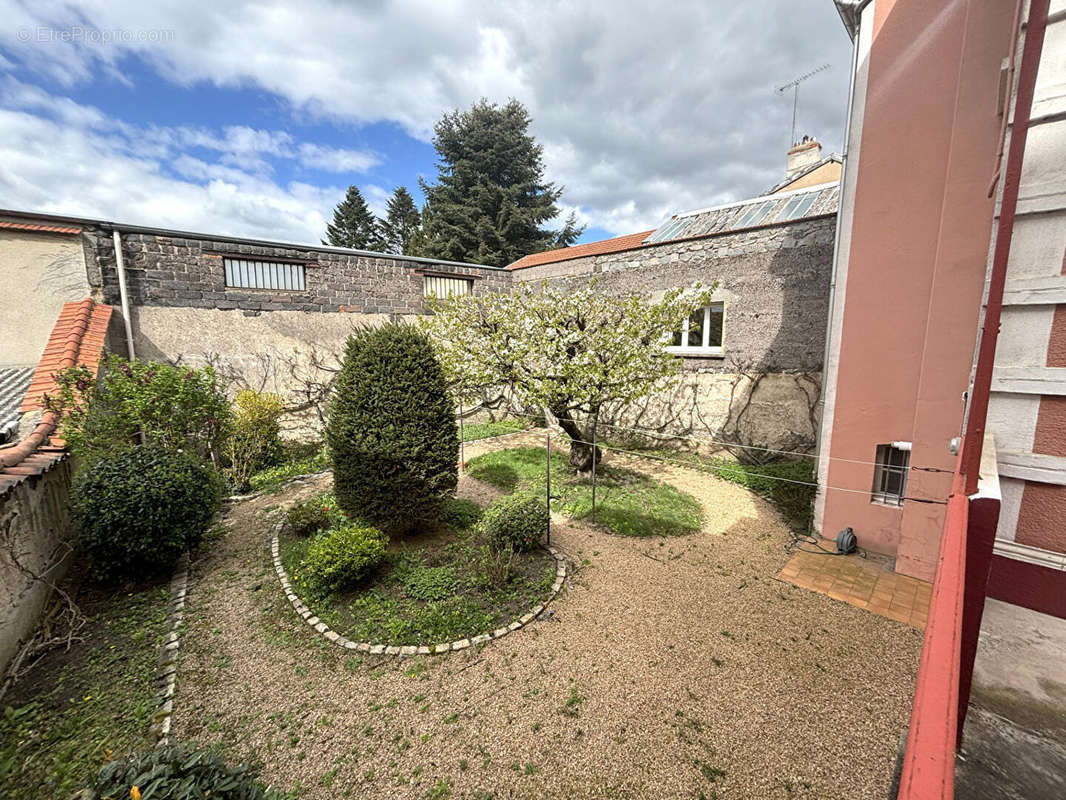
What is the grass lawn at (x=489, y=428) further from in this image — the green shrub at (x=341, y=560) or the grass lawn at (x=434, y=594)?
the green shrub at (x=341, y=560)

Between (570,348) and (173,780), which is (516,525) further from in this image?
(173,780)

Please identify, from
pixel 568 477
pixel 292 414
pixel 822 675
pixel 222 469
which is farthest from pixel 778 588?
pixel 292 414

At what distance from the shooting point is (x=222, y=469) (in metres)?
7.52

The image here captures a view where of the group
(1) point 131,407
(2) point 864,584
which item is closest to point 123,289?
(1) point 131,407

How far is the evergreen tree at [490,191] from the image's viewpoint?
21688mm

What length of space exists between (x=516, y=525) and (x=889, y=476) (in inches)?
188

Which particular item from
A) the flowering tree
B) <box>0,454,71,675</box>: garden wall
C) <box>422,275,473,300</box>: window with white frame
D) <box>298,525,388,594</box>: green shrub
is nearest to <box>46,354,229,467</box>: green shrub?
<box>0,454,71,675</box>: garden wall

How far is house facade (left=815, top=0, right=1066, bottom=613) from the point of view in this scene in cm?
262

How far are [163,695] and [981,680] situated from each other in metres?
5.71

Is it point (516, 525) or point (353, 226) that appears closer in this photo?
point (516, 525)

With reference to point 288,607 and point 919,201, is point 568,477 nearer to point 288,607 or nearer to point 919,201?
point 288,607

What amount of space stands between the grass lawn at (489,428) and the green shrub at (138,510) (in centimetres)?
613

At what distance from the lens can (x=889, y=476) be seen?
5238 mm

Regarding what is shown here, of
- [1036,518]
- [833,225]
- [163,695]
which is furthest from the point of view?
[833,225]
